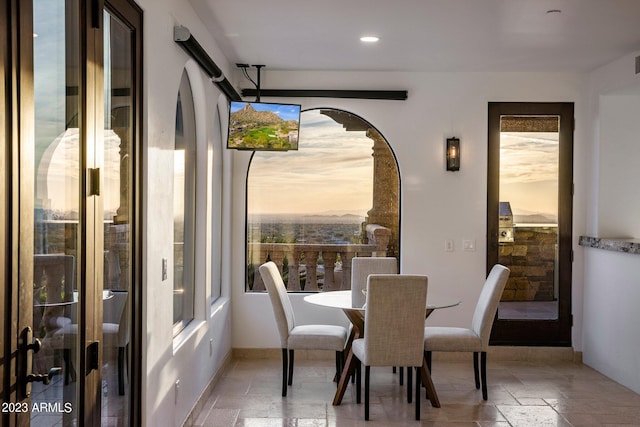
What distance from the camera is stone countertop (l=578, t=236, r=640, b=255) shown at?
5.55 meters

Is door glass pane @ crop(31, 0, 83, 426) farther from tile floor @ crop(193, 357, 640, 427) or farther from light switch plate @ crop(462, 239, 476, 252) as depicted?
light switch plate @ crop(462, 239, 476, 252)

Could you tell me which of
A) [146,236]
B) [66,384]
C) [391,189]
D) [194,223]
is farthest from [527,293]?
[66,384]

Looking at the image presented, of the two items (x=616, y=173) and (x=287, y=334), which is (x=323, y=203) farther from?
(x=616, y=173)

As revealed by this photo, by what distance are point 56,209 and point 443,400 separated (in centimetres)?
377

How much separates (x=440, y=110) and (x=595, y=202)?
1.71 metres

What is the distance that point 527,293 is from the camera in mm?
6730

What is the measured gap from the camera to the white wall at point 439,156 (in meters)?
6.66

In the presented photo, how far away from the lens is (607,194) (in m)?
6.40

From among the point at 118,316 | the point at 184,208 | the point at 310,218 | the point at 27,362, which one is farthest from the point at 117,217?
the point at 310,218

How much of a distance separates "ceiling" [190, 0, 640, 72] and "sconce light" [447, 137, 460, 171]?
0.70 m

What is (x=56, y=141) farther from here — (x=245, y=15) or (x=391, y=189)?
(x=391, y=189)

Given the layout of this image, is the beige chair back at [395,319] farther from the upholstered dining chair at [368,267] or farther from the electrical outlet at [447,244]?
the electrical outlet at [447,244]

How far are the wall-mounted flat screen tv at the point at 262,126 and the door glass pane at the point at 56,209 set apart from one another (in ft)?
9.42

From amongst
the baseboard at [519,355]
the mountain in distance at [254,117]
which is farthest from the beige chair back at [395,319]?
the baseboard at [519,355]
